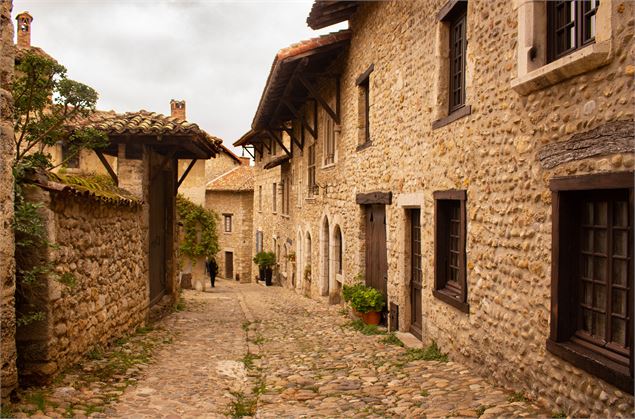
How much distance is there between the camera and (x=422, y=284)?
23.7 ft

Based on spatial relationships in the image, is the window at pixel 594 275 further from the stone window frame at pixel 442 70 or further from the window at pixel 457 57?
the stone window frame at pixel 442 70

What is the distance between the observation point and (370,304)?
890cm

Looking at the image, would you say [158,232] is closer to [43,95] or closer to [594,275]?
[43,95]

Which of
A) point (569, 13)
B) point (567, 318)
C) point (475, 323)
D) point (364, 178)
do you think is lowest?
point (475, 323)

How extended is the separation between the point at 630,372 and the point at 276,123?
14.7m

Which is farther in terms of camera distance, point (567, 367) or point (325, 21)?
point (325, 21)

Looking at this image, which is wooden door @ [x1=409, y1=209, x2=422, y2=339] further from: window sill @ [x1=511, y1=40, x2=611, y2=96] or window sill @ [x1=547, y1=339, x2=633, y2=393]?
window sill @ [x1=547, y1=339, x2=633, y2=393]

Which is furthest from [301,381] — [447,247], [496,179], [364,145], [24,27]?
[24,27]

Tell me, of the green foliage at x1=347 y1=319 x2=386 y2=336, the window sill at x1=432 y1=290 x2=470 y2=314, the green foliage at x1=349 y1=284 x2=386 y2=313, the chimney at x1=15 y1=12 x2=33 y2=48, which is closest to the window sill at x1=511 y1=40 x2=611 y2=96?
the window sill at x1=432 y1=290 x2=470 y2=314

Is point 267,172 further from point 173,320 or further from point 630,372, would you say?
point 630,372

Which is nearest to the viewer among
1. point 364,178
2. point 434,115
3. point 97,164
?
point 434,115

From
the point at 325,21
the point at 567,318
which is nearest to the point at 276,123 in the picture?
the point at 325,21

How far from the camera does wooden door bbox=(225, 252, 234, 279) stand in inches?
1226

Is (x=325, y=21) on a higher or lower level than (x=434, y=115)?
higher
